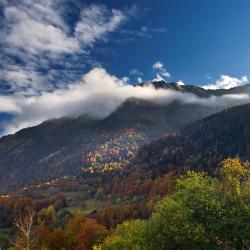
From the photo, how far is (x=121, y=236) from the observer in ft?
310

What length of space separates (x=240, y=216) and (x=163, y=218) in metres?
13.3

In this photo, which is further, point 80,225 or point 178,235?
point 80,225

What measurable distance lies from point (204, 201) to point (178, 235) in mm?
7463

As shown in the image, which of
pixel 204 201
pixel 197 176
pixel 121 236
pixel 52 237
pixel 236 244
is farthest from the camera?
pixel 52 237

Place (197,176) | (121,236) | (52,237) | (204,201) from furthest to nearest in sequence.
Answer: (52,237) < (121,236) < (197,176) < (204,201)

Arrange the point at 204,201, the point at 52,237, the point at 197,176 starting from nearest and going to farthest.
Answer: the point at 204,201 → the point at 197,176 → the point at 52,237

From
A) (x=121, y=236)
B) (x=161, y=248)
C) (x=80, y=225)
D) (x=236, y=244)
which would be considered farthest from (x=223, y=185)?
(x=80, y=225)

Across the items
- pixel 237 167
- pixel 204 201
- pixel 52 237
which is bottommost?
pixel 52 237

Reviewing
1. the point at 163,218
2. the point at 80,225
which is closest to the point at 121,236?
the point at 163,218

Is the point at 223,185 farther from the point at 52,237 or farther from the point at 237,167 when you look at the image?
the point at 52,237

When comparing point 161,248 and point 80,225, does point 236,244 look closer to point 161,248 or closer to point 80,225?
point 161,248

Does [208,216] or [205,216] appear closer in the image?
[208,216]

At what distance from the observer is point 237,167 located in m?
72.1

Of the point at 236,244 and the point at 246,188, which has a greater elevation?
the point at 246,188
